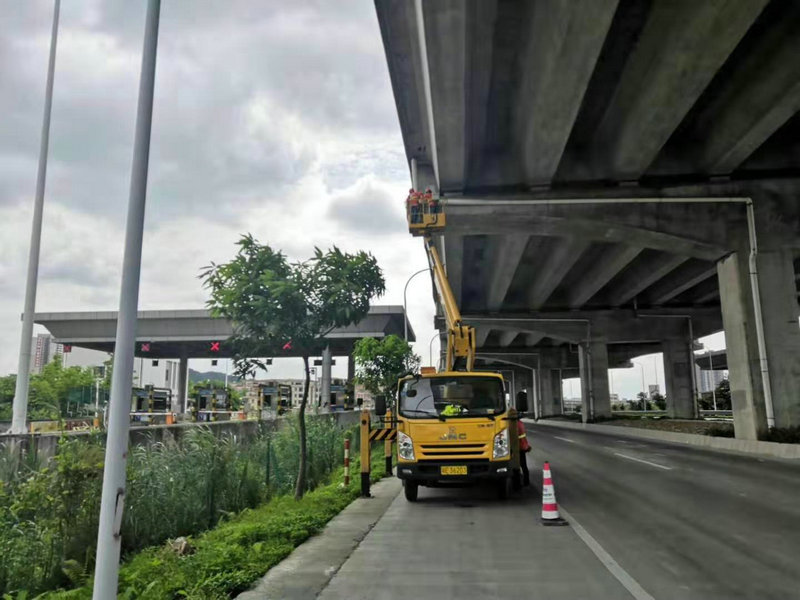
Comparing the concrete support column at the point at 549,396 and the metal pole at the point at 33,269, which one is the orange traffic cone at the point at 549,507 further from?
the concrete support column at the point at 549,396

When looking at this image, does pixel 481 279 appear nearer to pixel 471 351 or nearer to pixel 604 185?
pixel 604 185

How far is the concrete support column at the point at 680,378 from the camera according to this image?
47.5 metres

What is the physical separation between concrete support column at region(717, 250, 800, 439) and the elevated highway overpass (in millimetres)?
46

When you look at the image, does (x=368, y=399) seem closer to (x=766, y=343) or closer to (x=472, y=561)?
(x=766, y=343)

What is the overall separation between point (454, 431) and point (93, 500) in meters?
5.51

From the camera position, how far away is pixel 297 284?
11.0 m

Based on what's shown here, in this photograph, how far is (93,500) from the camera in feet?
23.2

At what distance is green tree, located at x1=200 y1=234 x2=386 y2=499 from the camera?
427 inches

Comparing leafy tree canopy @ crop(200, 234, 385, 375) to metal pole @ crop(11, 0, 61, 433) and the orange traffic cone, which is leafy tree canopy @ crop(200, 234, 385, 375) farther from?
metal pole @ crop(11, 0, 61, 433)

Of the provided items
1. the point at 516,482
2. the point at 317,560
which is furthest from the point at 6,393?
the point at 317,560

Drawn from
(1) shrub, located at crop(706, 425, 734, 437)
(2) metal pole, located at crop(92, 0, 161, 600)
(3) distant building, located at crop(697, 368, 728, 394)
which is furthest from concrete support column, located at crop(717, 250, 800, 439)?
(3) distant building, located at crop(697, 368, 728, 394)

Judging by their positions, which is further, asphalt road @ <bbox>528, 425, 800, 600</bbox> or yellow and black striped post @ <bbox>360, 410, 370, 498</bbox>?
yellow and black striped post @ <bbox>360, 410, 370, 498</bbox>

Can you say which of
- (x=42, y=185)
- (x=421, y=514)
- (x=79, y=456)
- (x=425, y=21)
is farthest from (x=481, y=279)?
(x=79, y=456)

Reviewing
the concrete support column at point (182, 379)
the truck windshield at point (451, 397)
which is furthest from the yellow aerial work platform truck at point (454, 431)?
the concrete support column at point (182, 379)
